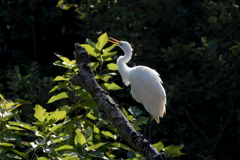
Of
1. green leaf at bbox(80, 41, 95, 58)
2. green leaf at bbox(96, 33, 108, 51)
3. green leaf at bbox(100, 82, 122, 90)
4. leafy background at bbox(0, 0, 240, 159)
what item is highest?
green leaf at bbox(96, 33, 108, 51)

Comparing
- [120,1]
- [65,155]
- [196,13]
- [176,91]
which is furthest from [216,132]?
[65,155]

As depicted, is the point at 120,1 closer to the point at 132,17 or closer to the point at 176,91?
the point at 132,17

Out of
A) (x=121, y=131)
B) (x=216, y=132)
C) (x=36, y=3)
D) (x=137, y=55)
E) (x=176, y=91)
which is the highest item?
(x=36, y=3)

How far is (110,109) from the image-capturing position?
66.4 inches

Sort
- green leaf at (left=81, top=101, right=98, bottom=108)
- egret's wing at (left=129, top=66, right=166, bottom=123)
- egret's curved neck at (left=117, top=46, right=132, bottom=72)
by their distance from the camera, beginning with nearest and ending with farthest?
1. green leaf at (left=81, top=101, right=98, bottom=108)
2. egret's wing at (left=129, top=66, right=166, bottom=123)
3. egret's curved neck at (left=117, top=46, right=132, bottom=72)

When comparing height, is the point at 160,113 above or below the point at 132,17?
below

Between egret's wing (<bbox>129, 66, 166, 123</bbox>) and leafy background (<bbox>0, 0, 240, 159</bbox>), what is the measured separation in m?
0.56

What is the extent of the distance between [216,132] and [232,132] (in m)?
0.23

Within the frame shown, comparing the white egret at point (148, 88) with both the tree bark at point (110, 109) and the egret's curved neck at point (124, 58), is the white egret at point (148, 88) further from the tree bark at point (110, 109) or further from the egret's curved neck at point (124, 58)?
the tree bark at point (110, 109)

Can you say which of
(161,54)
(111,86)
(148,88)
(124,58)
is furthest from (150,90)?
(161,54)

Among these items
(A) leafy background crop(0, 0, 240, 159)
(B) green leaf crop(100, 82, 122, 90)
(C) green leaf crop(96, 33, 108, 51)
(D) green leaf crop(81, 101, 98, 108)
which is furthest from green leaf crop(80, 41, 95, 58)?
(A) leafy background crop(0, 0, 240, 159)

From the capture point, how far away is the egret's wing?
249cm

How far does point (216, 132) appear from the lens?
3711mm

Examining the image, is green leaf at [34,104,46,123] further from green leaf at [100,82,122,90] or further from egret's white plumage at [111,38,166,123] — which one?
egret's white plumage at [111,38,166,123]
